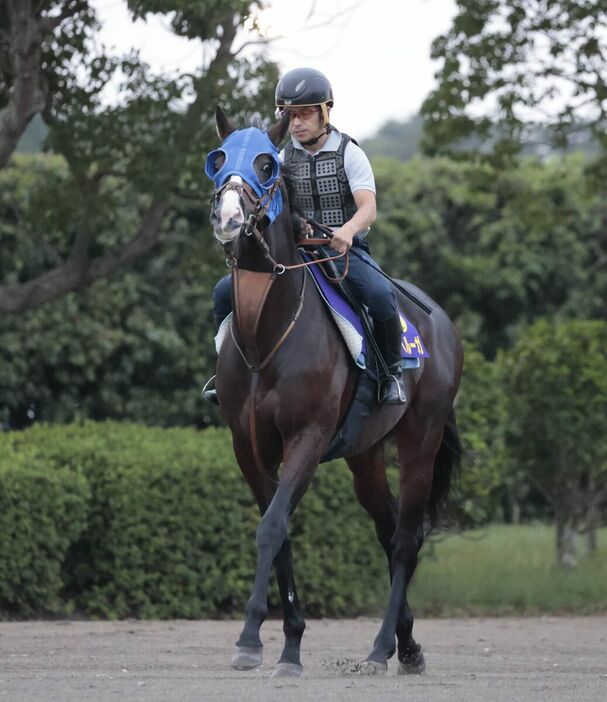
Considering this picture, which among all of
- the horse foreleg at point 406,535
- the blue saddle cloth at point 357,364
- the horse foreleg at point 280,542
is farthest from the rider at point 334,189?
the horse foreleg at point 280,542

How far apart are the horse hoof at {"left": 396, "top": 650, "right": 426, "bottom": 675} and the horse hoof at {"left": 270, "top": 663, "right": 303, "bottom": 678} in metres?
1.14

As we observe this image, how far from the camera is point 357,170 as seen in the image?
313 inches

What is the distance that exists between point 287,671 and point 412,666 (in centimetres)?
127

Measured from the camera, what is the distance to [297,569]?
12.5 metres

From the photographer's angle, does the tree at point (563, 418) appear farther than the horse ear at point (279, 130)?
Yes

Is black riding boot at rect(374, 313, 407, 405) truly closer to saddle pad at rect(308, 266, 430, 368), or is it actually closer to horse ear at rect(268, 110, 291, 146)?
saddle pad at rect(308, 266, 430, 368)

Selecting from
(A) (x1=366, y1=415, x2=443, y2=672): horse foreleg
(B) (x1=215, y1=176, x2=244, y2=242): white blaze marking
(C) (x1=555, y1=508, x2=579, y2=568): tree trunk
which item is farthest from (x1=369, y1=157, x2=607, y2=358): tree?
(B) (x1=215, y1=176, x2=244, y2=242): white blaze marking

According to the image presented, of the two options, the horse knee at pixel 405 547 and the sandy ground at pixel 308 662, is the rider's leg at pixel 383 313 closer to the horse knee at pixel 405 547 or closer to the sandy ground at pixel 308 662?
the horse knee at pixel 405 547

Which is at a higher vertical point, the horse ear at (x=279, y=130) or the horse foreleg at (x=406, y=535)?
the horse ear at (x=279, y=130)

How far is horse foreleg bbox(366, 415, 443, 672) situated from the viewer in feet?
26.3

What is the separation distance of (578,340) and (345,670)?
25.2 feet

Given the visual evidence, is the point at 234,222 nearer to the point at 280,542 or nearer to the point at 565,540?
the point at 280,542

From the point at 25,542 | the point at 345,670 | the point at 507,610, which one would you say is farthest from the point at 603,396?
the point at 345,670

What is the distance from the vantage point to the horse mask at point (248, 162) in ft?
22.9
